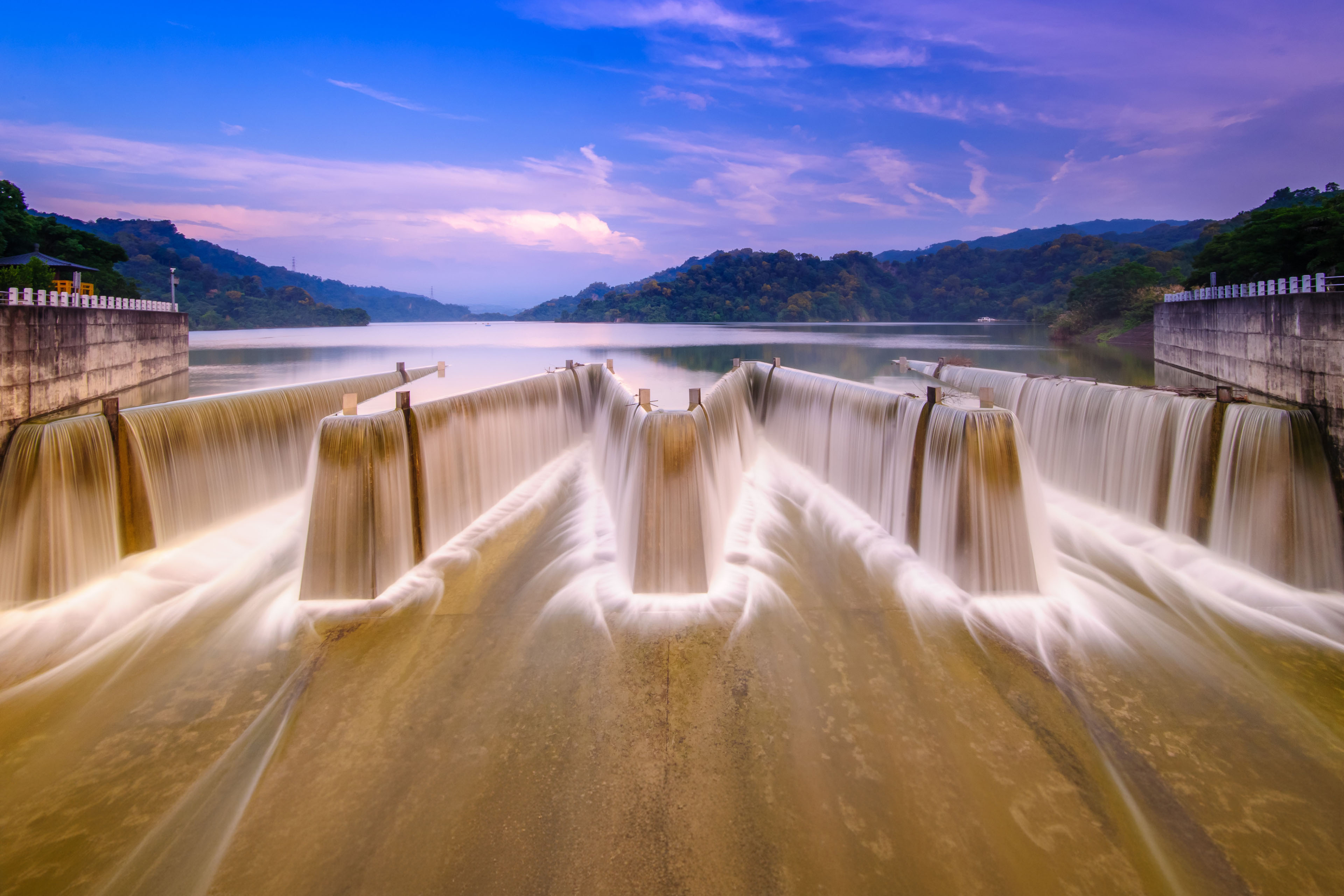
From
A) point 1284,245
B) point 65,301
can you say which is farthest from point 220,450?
point 1284,245

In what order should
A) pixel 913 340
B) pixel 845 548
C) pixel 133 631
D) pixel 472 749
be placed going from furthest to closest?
pixel 913 340 < pixel 845 548 < pixel 133 631 < pixel 472 749

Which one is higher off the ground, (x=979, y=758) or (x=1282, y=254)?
(x=1282, y=254)

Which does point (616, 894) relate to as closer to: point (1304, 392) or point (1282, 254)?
point (1304, 392)

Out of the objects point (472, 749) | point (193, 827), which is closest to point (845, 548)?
point (472, 749)

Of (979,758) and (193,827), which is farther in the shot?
(979,758)

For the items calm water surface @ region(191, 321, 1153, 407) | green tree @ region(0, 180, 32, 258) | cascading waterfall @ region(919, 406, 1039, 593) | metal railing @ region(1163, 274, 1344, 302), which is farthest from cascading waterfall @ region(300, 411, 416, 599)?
green tree @ region(0, 180, 32, 258)

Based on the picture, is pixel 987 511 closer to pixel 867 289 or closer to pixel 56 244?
pixel 56 244

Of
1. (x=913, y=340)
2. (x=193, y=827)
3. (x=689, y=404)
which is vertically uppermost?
(x=913, y=340)

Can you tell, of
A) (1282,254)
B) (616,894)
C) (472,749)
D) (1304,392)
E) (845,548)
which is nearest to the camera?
(616,894)

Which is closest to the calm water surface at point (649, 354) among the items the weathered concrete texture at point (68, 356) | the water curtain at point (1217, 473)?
the weathered concrete texture at point (68, 356)
